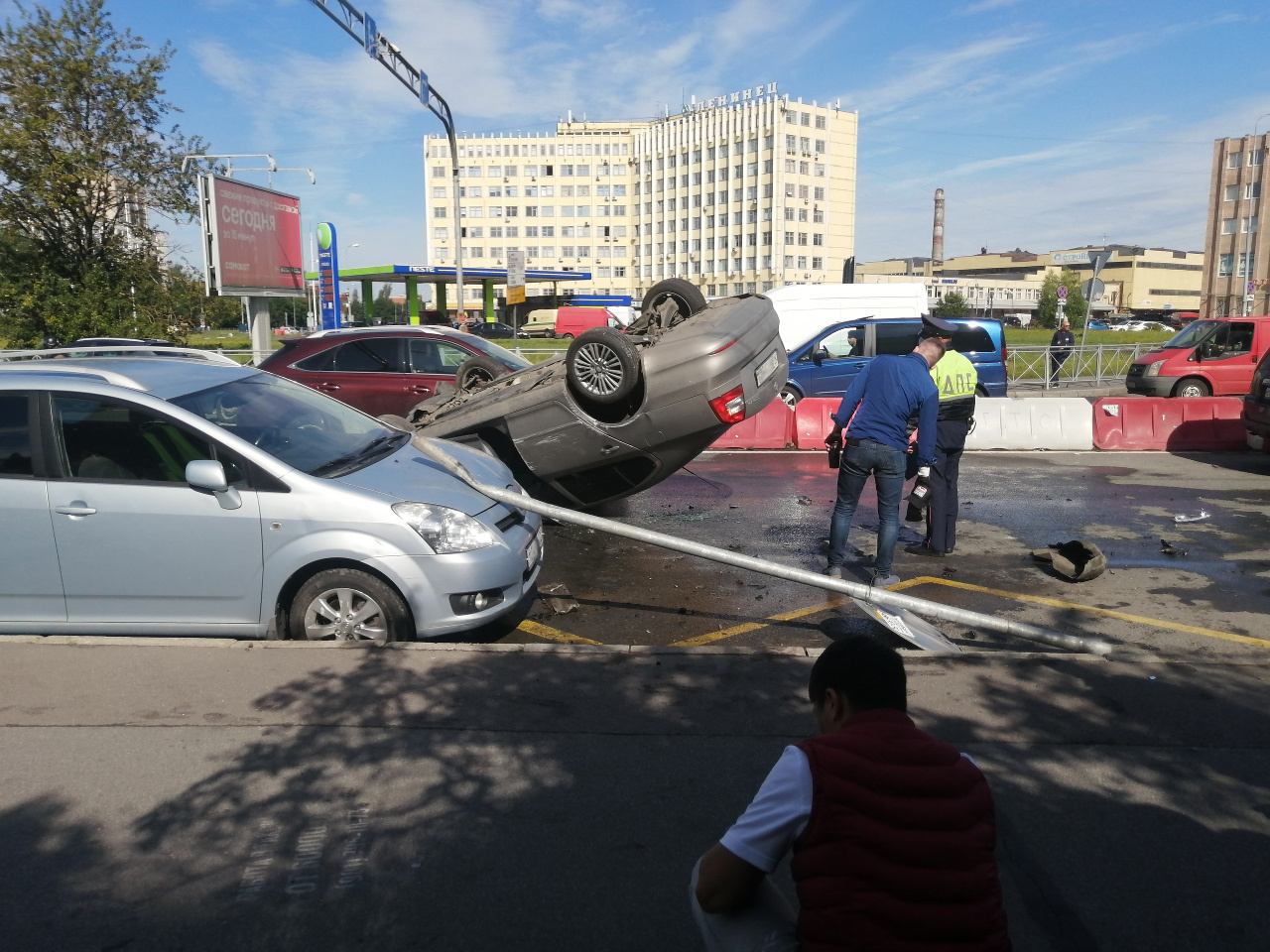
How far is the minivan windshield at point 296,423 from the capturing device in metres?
5.22

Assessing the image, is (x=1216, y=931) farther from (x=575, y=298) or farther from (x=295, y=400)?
(x=575, y=298)

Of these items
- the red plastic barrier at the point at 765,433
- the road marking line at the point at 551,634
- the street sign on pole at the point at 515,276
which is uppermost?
the street sign on pole at the point at 515,276

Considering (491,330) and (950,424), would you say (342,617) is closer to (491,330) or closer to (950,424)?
(950,424)

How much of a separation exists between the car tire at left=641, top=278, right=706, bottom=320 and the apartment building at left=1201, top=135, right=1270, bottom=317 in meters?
71.7

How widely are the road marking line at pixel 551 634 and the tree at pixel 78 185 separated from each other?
55.6 feet

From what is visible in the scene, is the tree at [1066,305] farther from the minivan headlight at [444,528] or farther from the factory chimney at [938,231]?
the minivan headlight at [444,528]

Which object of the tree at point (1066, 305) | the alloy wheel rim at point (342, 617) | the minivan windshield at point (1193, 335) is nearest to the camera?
the alloy wheel rim at point (342, 617)

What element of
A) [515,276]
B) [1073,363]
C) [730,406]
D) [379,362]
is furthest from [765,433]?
[1073,363]

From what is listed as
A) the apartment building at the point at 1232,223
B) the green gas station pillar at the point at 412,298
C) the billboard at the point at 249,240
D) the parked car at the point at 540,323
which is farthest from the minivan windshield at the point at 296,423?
the apartment building at the point at 1232,223

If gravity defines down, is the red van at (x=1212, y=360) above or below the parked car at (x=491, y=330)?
below

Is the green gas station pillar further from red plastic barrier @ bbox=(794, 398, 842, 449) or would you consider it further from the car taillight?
the car taillight

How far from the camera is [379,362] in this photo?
10.6 m

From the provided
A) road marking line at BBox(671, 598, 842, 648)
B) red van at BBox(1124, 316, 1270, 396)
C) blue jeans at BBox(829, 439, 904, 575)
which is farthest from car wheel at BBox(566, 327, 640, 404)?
red van at BBox(1124, 316, 1270, 396)

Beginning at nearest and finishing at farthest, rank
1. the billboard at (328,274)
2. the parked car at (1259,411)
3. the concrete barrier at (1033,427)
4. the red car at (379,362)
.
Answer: the red car at (379,362) → the parked car at (1259,411) → the concrete barrier at (1033,427) → the billboard at (328,274)
